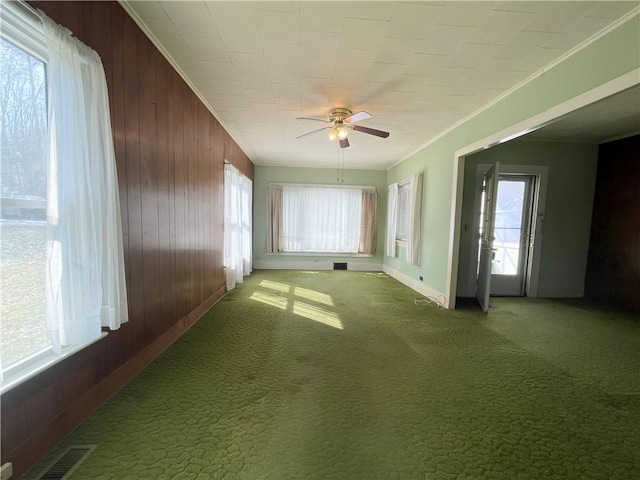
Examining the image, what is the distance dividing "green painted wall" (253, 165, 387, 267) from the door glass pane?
2.56 m

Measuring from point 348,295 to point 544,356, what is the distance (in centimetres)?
239

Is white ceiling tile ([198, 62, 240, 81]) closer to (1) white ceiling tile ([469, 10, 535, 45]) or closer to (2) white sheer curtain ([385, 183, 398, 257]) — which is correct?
(1) white ceiling tile ([469, 10, 535, 45])

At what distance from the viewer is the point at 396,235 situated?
5.60m

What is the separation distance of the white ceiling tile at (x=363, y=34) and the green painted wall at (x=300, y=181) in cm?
432

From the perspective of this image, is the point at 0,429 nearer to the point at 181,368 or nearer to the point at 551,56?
the point at 181,368

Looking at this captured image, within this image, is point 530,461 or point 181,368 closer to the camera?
point 530,461

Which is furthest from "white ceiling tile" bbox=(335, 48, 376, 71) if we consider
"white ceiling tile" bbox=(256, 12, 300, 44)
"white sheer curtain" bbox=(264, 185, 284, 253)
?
"white sheer curtain" bbox=(264, 185, 284, 253)

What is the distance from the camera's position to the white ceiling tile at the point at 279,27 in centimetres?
171

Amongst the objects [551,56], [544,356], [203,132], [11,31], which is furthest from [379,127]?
[11,31]

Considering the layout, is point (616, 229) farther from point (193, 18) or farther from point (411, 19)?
point (193, 18)

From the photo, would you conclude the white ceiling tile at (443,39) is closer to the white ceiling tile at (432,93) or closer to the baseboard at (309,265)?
the white ceiling tile at (432,93)

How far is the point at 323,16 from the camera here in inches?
67.2

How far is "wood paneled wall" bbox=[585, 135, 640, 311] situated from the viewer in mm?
3678

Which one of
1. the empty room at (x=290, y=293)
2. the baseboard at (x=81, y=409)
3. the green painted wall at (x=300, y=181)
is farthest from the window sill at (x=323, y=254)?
the baseboard at (x=81, y=409)
